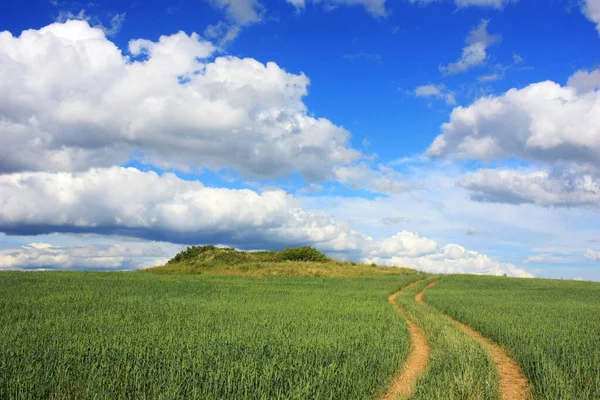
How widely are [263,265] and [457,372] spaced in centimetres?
4959

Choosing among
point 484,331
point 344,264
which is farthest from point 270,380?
point 344,264

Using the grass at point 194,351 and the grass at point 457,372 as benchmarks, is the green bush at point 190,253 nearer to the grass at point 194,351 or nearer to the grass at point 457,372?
the grass at point 194,351

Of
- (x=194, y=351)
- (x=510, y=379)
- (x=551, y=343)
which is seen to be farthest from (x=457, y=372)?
(x=194, y=351)

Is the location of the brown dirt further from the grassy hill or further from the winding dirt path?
the grassy hill

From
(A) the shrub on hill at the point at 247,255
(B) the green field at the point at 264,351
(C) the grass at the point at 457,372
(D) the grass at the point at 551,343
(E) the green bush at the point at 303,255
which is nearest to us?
(B) the green field at the point at 264,351

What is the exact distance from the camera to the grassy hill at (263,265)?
57.6 meters

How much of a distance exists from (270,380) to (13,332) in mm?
9583

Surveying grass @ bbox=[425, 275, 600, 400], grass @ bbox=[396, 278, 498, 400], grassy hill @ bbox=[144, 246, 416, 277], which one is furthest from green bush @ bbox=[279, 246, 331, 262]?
grass @ bbox=[396, 278, 498, 400]

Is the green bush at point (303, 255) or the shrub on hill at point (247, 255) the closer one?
the shrub on hill at point (247, 255)

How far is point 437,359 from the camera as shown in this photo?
11859mm

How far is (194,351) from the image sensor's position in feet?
35.4

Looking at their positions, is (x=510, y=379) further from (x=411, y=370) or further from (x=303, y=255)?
(x=303, y=255)

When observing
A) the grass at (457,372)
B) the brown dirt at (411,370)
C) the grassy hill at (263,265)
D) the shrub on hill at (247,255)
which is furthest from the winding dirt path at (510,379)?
the shrub on hill at (247,255)

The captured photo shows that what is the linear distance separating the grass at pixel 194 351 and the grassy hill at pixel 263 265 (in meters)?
36.8
